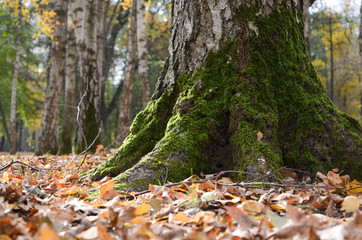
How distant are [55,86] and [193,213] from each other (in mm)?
9486

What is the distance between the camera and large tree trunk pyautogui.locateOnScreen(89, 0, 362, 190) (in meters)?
2.54

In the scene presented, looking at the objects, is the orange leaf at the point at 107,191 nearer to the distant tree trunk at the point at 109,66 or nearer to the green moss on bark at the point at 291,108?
the green moss on bark at the point at 291,108

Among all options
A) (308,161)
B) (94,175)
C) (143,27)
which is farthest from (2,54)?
(308,161)

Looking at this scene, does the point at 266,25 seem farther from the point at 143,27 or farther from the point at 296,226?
the point at 143,27

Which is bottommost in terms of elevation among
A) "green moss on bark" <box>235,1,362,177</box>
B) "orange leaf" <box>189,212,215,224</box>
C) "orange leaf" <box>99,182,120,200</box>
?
"orange leaf" <box>99,182,120,200</box>

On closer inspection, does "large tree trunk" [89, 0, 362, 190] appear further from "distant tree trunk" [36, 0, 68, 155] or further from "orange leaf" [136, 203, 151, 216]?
"distant tree trunk" [36, 0, 68, 155]

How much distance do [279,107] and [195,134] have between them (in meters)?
0.84

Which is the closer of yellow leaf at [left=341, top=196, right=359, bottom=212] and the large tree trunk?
yellow leaf at [left=341, top=196, right=359, bottom=212]

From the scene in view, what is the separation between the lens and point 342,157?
2625mm

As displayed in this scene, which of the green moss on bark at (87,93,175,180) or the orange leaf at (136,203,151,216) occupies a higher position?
the green moss on bark at (87,93,175,180)

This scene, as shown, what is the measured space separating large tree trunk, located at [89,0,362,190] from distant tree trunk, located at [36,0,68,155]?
7214 millimetres


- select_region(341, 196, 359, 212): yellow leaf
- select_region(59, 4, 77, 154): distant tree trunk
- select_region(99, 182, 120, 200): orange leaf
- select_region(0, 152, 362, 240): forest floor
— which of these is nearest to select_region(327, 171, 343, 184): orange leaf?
select_region(0, 152, 362, 240): forest floor

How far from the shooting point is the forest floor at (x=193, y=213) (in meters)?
1.22

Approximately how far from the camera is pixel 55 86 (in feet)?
32.8
